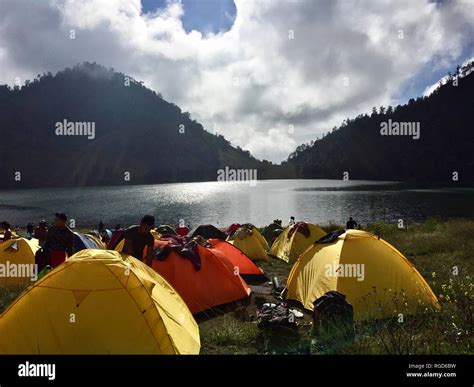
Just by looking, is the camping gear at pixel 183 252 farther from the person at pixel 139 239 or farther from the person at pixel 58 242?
the person at pixel 58 242

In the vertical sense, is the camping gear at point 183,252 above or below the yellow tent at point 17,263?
above

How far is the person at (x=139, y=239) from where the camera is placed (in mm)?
7969

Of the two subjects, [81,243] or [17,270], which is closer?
[17,270]

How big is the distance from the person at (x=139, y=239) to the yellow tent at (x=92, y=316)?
2.15 m

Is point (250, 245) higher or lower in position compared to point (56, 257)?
lower

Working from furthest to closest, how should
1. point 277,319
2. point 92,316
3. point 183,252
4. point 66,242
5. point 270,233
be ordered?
1. point 270,233
2. point 183,252
3. point 66,242
4. point 277,319
5. point 92,316

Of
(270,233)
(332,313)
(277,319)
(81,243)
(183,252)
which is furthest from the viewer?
(270,233)

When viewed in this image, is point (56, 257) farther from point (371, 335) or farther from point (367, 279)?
point (367, 279)

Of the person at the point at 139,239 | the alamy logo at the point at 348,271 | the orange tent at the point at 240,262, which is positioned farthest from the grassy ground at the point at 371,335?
the person at the point at 139,239

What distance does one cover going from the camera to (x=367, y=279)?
8281mm

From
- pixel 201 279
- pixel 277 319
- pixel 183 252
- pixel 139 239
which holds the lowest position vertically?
pixel 277 319

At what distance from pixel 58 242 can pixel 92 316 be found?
4520mm

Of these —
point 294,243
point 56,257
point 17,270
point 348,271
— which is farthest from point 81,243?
point 348,271
